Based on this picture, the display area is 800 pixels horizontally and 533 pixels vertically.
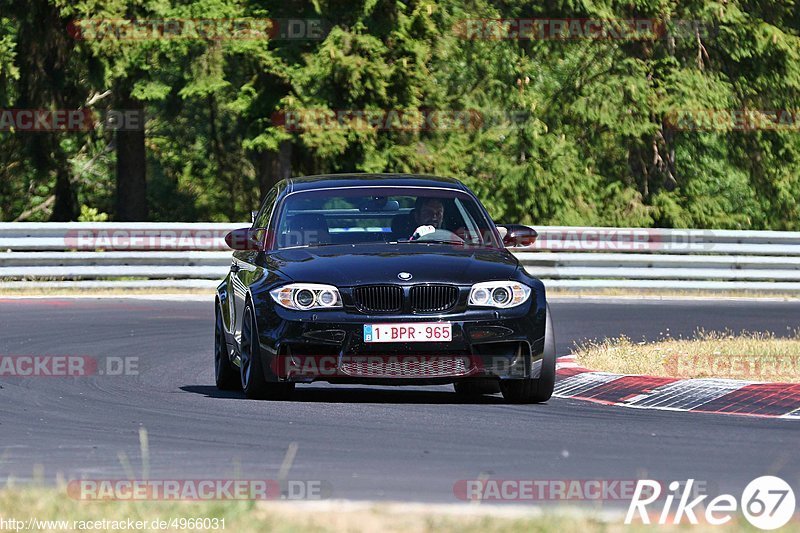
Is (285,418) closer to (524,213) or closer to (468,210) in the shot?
(468,210)

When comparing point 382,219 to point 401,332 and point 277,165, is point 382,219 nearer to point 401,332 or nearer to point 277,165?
point 401,332

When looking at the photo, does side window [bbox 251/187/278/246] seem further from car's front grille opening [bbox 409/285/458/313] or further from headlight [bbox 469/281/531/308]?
headlight [bbox 469/281/531/308]

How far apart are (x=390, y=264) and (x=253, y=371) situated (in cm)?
118

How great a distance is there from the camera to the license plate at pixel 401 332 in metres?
10.2

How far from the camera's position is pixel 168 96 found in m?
35.6

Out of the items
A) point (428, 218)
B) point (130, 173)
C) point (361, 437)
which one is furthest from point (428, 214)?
point (130, 173)

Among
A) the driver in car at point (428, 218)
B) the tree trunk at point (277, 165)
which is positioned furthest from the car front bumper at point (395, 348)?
the tree trunk at point (277, 165)

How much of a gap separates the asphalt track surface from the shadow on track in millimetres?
17

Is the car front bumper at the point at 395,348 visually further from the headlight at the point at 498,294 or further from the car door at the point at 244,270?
the car door at the point at 244,270

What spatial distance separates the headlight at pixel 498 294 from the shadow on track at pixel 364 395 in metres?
0.94

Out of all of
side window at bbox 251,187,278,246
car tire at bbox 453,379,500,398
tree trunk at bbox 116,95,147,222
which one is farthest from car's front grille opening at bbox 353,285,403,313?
tree trunk at bbox 116,95,147,222

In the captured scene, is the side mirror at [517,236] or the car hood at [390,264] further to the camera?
the side mirror at [517,236]

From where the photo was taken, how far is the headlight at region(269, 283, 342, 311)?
34.0ft

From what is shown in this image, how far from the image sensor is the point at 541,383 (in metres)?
10.8
